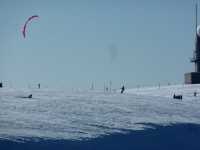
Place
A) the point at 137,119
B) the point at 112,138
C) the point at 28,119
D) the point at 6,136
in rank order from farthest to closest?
the point at 137,119 → the point at 28,119 → the point at 112,138 → the point at 6,136

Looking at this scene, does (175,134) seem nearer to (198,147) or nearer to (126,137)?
(198,147)

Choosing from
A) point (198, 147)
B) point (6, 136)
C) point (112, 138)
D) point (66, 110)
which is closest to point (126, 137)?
point (112, 138)

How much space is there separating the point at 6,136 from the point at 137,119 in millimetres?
6648

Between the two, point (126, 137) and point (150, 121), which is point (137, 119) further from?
point (126, 137)

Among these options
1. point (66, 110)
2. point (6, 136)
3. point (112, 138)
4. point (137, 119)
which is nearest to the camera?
point (6, 136)

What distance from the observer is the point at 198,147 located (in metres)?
17.0

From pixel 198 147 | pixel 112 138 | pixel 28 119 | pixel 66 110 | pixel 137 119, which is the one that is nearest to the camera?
pixel 112 138

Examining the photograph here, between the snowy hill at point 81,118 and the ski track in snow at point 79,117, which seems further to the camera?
the ski track in snow at point 79,117

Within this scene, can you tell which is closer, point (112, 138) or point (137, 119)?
point (112, 138)

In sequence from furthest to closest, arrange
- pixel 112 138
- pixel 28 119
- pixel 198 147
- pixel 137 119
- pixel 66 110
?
pixel 66 110 < pixel 137 119 < pixel 28 119 < pixel 198 147 < pixel 112 138

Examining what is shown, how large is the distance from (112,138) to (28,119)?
4.07m

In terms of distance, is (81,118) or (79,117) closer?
(81,118)

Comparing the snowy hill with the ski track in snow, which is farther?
the ski track in snow

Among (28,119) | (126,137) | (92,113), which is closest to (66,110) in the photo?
(92,113)
